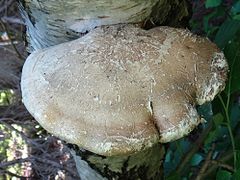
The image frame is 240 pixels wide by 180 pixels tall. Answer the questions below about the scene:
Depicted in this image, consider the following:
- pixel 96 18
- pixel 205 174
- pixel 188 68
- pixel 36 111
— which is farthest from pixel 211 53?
pixel 205 174

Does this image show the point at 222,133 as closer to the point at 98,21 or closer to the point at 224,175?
the point at 224,175

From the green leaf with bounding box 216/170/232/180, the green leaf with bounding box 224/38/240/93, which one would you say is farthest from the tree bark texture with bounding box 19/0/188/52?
the green leaf with bounding box 216/170/232/180

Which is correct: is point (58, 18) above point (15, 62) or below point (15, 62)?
above

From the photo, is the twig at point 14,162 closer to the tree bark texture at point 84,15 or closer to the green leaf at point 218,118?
the green leaf at point 218,118

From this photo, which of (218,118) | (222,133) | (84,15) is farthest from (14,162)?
(84,15)

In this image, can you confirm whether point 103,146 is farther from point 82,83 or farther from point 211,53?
point 211,53

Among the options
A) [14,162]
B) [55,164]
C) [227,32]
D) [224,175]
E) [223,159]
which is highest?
[227,32]

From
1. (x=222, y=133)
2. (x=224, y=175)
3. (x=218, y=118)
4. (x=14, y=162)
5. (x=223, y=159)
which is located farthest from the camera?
(x=14, y=162)
